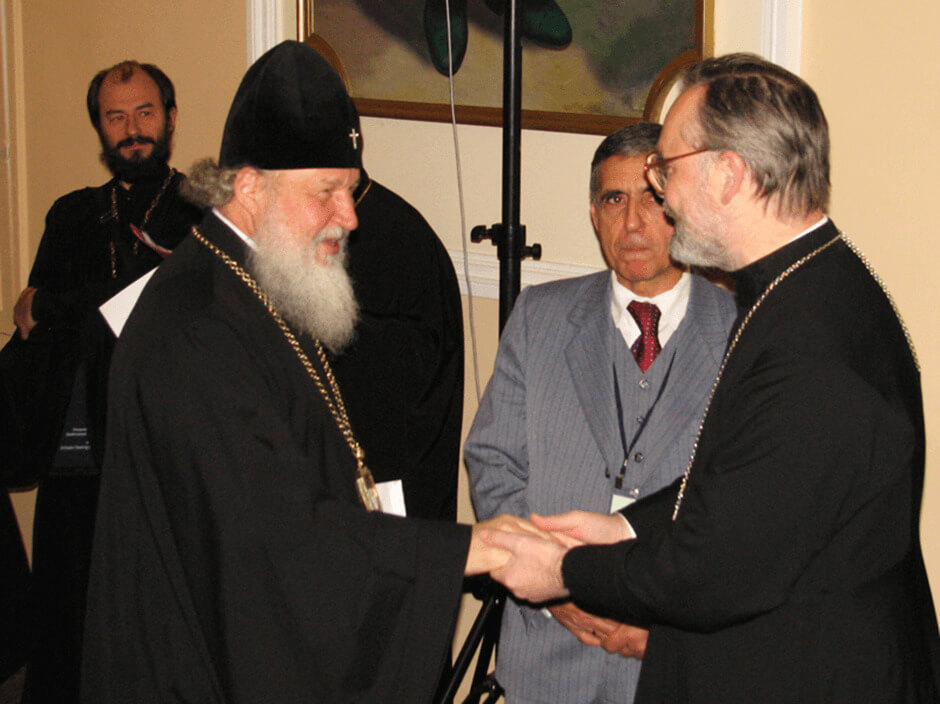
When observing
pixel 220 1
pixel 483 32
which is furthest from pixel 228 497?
pixel 220 1

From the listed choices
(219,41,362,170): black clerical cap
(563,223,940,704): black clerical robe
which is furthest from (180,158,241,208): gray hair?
(563,223,940,704): black clerical robe

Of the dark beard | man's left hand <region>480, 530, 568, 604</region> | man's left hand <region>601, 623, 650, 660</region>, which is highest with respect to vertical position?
the dark beard

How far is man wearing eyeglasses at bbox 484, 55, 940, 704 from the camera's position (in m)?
1.79

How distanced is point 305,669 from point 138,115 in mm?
2366

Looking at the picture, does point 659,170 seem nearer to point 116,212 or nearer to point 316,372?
point 316,372

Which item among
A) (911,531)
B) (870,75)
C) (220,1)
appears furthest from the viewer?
(220,1)

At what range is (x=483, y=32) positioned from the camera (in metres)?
3.54

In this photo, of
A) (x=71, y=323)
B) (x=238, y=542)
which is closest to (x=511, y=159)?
Answer: (x=238, y=542)

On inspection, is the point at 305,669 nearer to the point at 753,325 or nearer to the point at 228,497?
the point at 228,497

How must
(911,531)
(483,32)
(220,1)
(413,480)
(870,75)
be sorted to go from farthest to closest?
(220,1) < (483,32) < (413,480) < (870,75) < (911,531)

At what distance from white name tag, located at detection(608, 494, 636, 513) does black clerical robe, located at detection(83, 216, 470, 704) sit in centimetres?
44

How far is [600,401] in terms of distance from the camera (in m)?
2.48

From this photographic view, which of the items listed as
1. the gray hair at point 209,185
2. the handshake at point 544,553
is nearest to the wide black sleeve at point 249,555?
the handshake at point 544,553

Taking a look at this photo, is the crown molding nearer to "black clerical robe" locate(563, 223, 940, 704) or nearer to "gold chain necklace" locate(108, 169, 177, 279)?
"gold chain necklace" locate(108, 169, 177, 279)
